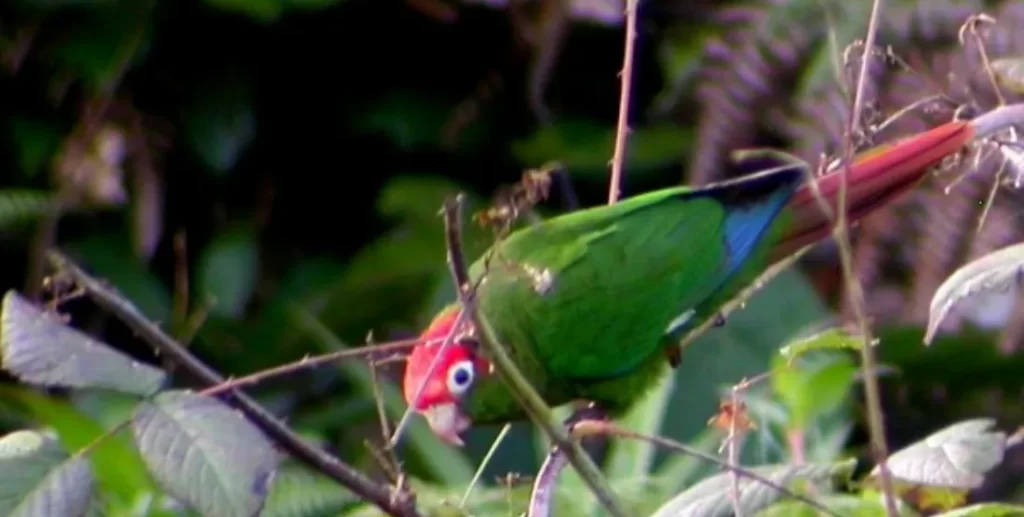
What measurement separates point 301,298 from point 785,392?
3.51 ft

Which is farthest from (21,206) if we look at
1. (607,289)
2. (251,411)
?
(251,411)

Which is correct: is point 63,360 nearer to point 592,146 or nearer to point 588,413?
point 588,413

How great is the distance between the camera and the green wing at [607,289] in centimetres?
103

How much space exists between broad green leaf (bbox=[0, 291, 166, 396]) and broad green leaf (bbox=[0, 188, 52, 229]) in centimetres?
135

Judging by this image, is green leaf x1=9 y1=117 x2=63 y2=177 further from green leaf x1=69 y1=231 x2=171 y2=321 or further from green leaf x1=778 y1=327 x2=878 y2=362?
green leaf x1=778 y1=327 x2=878 y2=362

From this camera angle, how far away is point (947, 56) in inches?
63.4

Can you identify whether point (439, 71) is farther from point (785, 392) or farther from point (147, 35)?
point (785, 392)

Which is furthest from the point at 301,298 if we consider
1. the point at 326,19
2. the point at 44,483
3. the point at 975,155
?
the point at 44,483

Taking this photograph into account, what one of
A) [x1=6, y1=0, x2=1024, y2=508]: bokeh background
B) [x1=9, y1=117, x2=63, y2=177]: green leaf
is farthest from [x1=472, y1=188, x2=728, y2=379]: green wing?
[x1=9, y1=117, x2=63, y2=177]: green leaf

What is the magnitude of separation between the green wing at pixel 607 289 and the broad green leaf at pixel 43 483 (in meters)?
0.52

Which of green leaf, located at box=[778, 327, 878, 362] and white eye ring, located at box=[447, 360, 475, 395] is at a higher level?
green leaf, located at box=[778, 327, 878, 362]

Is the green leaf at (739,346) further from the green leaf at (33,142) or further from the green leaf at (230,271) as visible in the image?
the green leaf at (33,142)

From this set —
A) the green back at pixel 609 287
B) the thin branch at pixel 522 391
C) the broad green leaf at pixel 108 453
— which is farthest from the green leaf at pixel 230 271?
the thin branch at pixel 522 391

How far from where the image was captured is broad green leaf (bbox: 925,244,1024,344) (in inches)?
22.4
